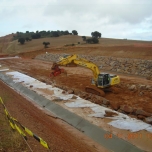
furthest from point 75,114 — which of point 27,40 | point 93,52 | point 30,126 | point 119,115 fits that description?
point 27,40

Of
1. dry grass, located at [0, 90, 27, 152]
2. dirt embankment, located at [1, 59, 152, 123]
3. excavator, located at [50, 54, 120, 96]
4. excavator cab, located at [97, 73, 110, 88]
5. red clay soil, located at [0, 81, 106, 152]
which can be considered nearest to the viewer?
dry grass, located at [0, 90, 27, 152]

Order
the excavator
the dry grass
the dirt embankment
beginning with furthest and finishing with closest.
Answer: the excavator → the dirt embankment → the dry grass

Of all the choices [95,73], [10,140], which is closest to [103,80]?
[95,73]

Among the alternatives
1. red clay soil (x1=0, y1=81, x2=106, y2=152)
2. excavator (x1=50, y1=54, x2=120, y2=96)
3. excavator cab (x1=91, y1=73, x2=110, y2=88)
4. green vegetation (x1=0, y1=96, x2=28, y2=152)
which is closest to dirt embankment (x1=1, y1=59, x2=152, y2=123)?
excavator (x1=50, y1=54, x2=120, y2=96)

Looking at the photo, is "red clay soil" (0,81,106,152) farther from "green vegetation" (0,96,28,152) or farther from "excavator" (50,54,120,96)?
"excavator" (50,54,120,96)

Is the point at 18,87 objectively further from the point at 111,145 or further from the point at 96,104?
the point at 111,145

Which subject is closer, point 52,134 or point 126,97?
point 52,134

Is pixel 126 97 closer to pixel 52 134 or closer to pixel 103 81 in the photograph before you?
pixel 103 81

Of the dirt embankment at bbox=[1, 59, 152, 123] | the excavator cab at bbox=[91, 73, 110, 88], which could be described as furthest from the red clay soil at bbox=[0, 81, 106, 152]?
the excavator cab at bbox=[91, 73, 110, 88]

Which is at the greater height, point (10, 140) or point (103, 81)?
point (103, 81)

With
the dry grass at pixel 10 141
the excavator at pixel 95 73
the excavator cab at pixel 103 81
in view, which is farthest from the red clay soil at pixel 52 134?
the excavator cab at pixel 103 81

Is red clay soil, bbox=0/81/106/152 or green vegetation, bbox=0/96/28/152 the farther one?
red clay soil, bbox=0/81/106/152

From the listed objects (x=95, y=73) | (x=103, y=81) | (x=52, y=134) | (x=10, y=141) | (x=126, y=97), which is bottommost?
(x=126, y=97)

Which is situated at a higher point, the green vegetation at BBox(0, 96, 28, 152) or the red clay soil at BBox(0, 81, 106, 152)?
the green vegetation at BBox(0, 96, 28, 152)
